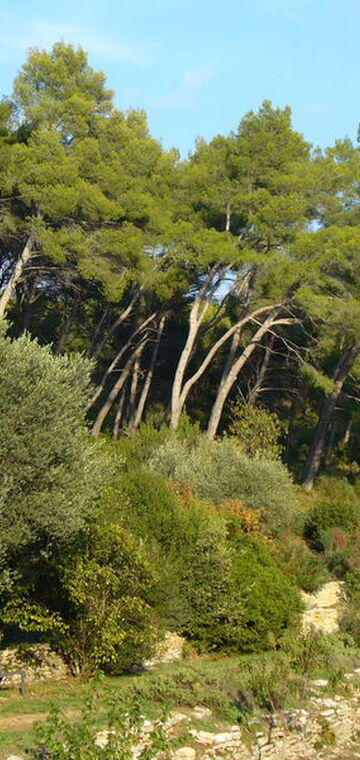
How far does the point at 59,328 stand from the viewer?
142ft

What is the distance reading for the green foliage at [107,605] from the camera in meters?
16.6

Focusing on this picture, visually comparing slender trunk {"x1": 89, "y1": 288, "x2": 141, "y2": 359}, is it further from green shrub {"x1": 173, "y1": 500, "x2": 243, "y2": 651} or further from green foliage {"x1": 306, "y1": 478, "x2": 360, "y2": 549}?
green shrub {"x1": 173, "y1": 500, "x2": 243, "y2": 651}

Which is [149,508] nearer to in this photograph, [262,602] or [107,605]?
[262,602]

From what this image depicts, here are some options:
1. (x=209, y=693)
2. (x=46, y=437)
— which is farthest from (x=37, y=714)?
(x=46, y=437)

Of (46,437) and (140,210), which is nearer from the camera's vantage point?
(46,437)

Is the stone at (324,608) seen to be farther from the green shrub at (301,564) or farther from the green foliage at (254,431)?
the green foliage at (254,431)

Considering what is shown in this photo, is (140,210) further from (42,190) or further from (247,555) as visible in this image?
(247,555)

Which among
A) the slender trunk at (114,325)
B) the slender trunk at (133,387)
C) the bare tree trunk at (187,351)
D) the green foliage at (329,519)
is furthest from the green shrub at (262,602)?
the slender trunk at (133,387)

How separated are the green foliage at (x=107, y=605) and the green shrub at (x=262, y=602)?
3424 millimetres

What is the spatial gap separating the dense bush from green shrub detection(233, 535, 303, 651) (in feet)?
16.0

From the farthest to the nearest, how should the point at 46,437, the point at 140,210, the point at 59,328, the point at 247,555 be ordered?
the point at 59,328 → the point at 140,210 → the point at 247,555 → the point at 46,437

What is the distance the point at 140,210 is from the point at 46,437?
20786 mm

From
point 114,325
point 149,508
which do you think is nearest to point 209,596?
point 149,508

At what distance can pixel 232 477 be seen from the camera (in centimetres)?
2723
